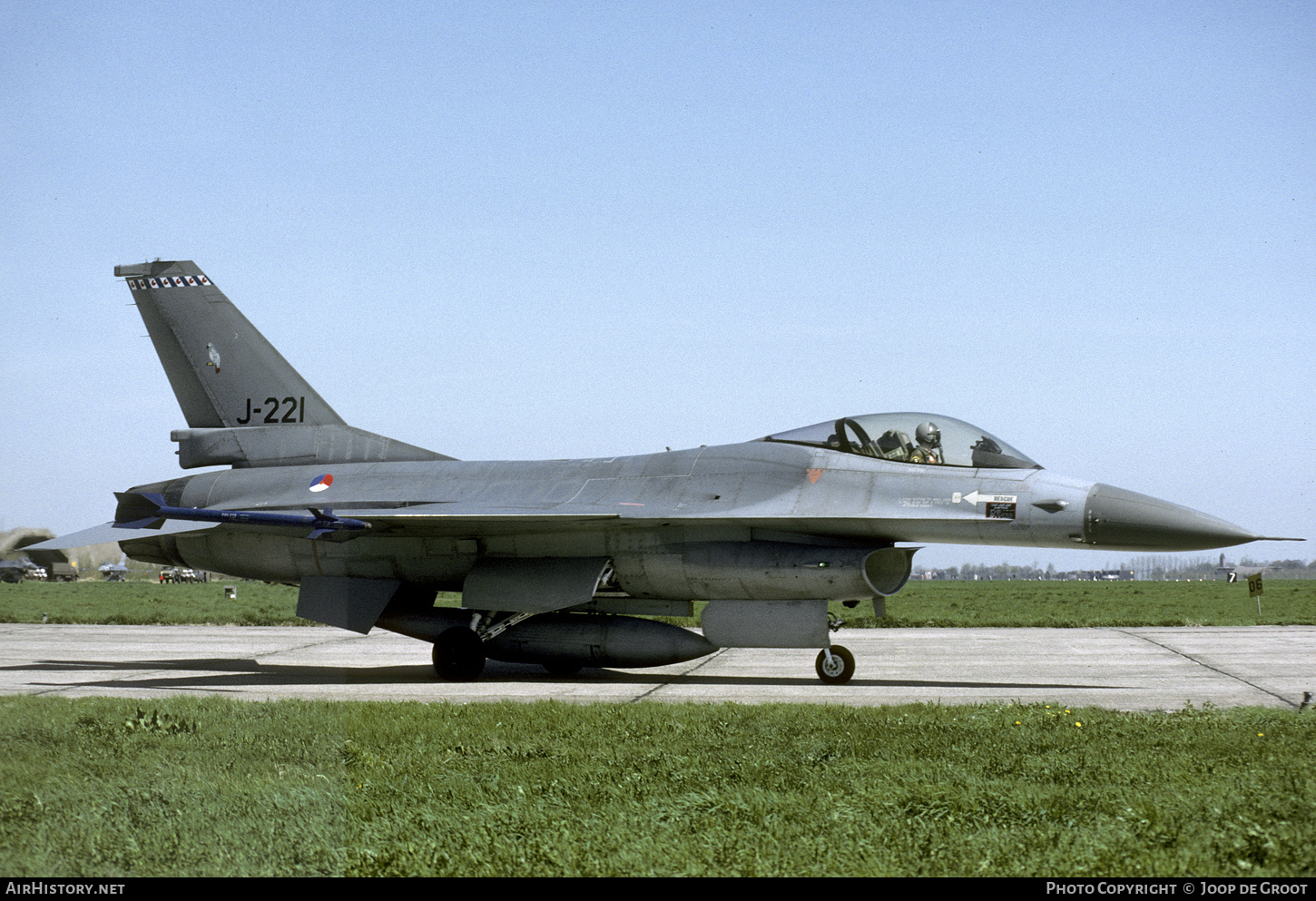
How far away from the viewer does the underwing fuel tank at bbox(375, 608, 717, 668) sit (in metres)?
12.4

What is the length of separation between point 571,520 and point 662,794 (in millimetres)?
6806

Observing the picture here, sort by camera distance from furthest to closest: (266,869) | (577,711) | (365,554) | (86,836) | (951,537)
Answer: (365,554) → (951,537) → (577,711) → (86,836) → (266,869)

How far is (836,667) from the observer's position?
39.1 ft

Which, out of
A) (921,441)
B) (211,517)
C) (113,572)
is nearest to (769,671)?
(921,441)

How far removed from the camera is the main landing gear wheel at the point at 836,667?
11.9 m

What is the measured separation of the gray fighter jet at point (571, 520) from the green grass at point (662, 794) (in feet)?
10.8

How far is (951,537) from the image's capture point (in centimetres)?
1138

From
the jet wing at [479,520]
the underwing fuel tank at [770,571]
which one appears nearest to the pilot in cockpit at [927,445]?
the underwing fuel tank at [770,571]

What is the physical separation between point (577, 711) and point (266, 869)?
458 centimetres

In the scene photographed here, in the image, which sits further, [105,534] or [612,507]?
[105,534]

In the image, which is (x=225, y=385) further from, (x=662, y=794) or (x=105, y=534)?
(x=662, y=794)

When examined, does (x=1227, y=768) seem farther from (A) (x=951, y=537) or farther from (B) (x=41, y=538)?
(B) (x=41, y=538)

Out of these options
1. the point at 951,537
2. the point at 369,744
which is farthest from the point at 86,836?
the point at 951,537

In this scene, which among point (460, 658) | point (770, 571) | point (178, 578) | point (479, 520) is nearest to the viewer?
point (770, 571)
